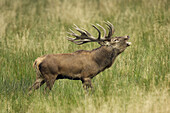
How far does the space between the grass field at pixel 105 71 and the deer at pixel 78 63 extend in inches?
9.7

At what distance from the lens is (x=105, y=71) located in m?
7.48

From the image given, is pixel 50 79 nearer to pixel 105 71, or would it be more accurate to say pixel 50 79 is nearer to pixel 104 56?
pixel 104 56

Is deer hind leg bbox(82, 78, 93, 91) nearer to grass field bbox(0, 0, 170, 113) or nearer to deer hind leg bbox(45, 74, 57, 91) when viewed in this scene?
grass field bbox(0, 0, 170, 113)

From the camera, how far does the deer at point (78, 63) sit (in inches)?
251

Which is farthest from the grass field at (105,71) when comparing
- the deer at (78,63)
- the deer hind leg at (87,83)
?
the deer at (78,63)

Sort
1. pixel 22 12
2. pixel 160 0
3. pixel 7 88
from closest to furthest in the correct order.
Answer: pixel 7 88 < pixel 160 0 < pixel 22 12

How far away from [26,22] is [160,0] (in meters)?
4.36

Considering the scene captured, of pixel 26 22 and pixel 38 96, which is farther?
pixel 26 22

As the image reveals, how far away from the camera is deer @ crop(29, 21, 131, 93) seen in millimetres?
6383

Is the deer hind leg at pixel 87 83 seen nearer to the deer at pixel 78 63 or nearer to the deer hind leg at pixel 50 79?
the deer at pixel 78 63

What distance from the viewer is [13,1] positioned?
15352 millimetres

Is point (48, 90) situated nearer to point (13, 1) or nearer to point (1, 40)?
point (1, 40)

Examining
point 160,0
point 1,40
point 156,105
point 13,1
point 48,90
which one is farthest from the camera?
point 13,1

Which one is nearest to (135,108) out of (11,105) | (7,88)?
(11,105)
